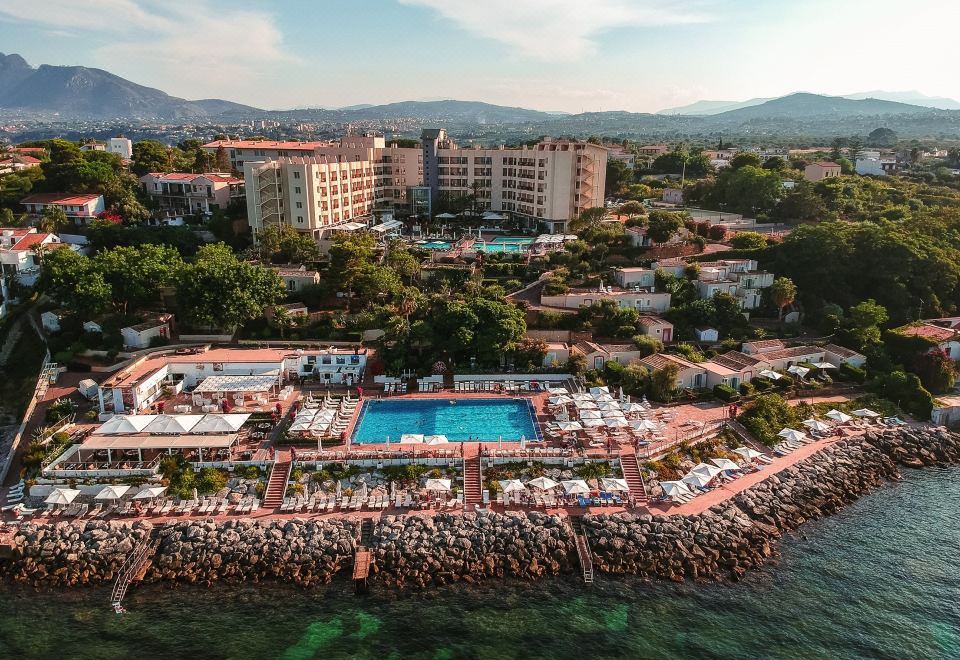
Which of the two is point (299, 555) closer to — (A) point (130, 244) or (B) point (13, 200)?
(A) point (130, 244)

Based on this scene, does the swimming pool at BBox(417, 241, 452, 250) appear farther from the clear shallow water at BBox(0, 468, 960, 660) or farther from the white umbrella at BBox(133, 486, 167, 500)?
the clear shallow water at BBox(0, 468, 960, 660)

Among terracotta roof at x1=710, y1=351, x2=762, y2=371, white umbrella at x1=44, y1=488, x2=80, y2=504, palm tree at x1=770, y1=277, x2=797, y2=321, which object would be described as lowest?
white umbrella at x1=44, y1=488, x2=80, y2=504

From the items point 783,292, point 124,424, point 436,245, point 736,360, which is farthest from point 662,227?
point 124,424

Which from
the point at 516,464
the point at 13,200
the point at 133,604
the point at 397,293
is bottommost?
the point at 133,604

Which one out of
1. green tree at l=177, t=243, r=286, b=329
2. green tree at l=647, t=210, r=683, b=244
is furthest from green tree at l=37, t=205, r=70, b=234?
green tree at l=647, t=210, r=683, b=244

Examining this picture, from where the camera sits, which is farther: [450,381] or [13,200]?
[13,200]

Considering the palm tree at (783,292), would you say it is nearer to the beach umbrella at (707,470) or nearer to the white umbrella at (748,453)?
the white umbrella at (748,453)

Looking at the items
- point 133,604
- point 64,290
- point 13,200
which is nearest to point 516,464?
point 133,604
